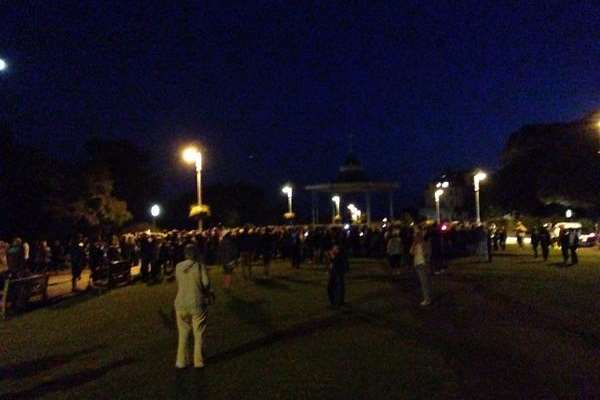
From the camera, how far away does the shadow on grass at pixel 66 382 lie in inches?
357

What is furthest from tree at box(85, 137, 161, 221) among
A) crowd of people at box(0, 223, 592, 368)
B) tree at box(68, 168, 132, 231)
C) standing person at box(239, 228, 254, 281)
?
standing person at box(239, 228, 254, 281)

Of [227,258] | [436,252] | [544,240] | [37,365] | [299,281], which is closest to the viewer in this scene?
[37,365]

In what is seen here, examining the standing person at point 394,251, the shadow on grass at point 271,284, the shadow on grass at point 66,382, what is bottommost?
the shadow on grass at point 66,382

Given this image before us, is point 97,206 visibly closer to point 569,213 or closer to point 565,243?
point 565,243

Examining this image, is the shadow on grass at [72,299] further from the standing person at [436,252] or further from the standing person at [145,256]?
the standing person at [436,252]

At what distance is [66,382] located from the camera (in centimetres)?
971

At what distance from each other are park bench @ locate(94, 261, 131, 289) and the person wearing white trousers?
12.7 metres

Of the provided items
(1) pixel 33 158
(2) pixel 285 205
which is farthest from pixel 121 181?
(2) pixel 285 205

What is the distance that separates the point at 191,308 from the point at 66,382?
179 cm

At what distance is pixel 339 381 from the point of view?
30.0ft

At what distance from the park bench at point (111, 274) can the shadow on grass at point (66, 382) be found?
12.0 m

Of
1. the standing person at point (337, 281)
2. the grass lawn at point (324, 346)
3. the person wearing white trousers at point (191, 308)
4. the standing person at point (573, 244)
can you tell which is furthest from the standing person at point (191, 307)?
the standing person at point (573, 244)

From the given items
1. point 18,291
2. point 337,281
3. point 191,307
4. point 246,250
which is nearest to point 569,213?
point 246,250

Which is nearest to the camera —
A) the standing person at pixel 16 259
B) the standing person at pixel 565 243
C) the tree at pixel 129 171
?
the standing person at pixel 16 259
